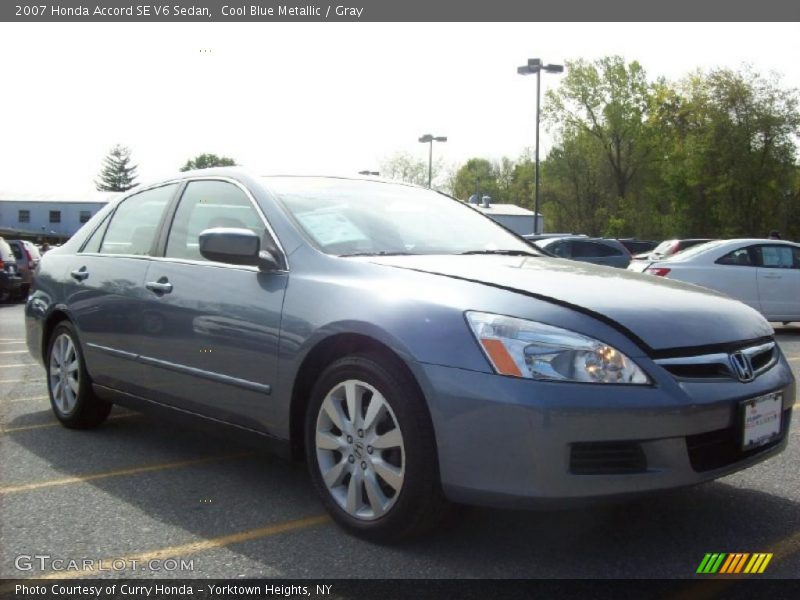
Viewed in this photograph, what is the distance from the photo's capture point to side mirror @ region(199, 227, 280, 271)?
373 centimetres

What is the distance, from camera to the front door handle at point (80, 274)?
5.16m

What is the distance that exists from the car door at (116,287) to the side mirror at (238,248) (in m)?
0.90

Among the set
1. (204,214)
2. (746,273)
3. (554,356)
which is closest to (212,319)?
(204,214)

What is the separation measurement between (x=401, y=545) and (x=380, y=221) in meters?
1.62

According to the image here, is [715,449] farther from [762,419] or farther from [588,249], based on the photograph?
[588,249]

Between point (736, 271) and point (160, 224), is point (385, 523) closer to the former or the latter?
point (160, 224)

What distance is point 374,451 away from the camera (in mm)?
3230

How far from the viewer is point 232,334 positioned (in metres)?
3.86

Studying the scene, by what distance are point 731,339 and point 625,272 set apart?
829 millimetres

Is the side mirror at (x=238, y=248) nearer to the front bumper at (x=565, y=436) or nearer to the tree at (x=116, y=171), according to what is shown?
the front bumper at (x=565, y=436)

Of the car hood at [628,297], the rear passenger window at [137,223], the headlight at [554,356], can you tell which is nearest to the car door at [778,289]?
the car hood at [628,297]

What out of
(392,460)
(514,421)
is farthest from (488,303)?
(392,460)

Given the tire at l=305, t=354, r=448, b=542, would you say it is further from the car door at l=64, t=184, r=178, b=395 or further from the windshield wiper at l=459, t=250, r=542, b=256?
the car door at l=64, t=184, r=178, b=395

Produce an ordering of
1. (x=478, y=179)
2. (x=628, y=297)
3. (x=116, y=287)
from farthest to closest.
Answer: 1. (x=478, y=179)
2. (x=116, y=287)
3. (x=628, y=297)
